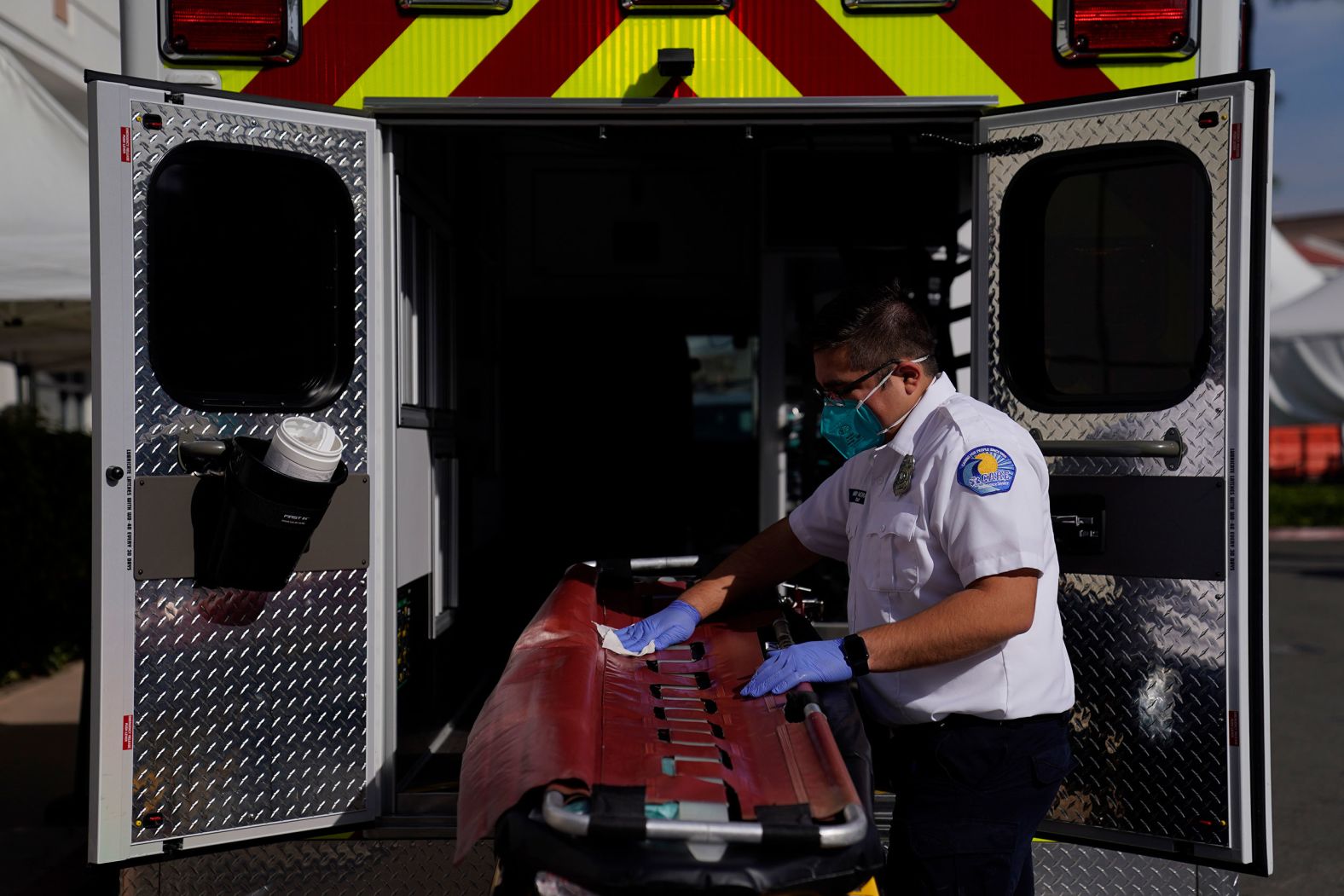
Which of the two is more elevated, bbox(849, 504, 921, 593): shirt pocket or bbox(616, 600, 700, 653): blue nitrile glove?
bbox(849, 504, 921, 593): shirt pocket

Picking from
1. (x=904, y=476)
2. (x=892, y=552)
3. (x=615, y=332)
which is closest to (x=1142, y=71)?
(x=904, y=476)

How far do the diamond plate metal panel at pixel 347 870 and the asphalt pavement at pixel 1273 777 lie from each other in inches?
54.3

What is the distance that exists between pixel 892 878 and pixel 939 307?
289 cm

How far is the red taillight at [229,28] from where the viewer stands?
287 cm

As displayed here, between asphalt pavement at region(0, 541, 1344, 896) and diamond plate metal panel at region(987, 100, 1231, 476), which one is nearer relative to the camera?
diamond plate metal panel at region(987, 100, 1231, 476)

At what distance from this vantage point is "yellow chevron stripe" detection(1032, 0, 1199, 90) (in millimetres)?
2836

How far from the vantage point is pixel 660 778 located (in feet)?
5.62

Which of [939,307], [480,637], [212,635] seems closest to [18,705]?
[480,637]

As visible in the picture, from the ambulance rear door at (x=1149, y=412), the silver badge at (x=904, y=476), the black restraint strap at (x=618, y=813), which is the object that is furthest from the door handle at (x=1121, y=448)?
the black restraint strap at (x=618, y=813)

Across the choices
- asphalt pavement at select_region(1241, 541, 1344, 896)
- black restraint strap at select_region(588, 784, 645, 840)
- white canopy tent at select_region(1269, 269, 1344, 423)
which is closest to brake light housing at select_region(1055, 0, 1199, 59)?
black restraint strap at select_region(588, 784, 645, 840)

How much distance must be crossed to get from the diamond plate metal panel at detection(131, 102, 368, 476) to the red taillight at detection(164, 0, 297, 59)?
0.19 m

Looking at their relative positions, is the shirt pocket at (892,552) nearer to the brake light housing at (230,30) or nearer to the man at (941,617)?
the man at (941,617)

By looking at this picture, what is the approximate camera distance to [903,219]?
5.43 meters

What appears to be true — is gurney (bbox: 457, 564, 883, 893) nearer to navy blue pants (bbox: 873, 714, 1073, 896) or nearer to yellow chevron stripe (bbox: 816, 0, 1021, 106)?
navy blue pants (bbox: 873, 714, 1073, 896)
